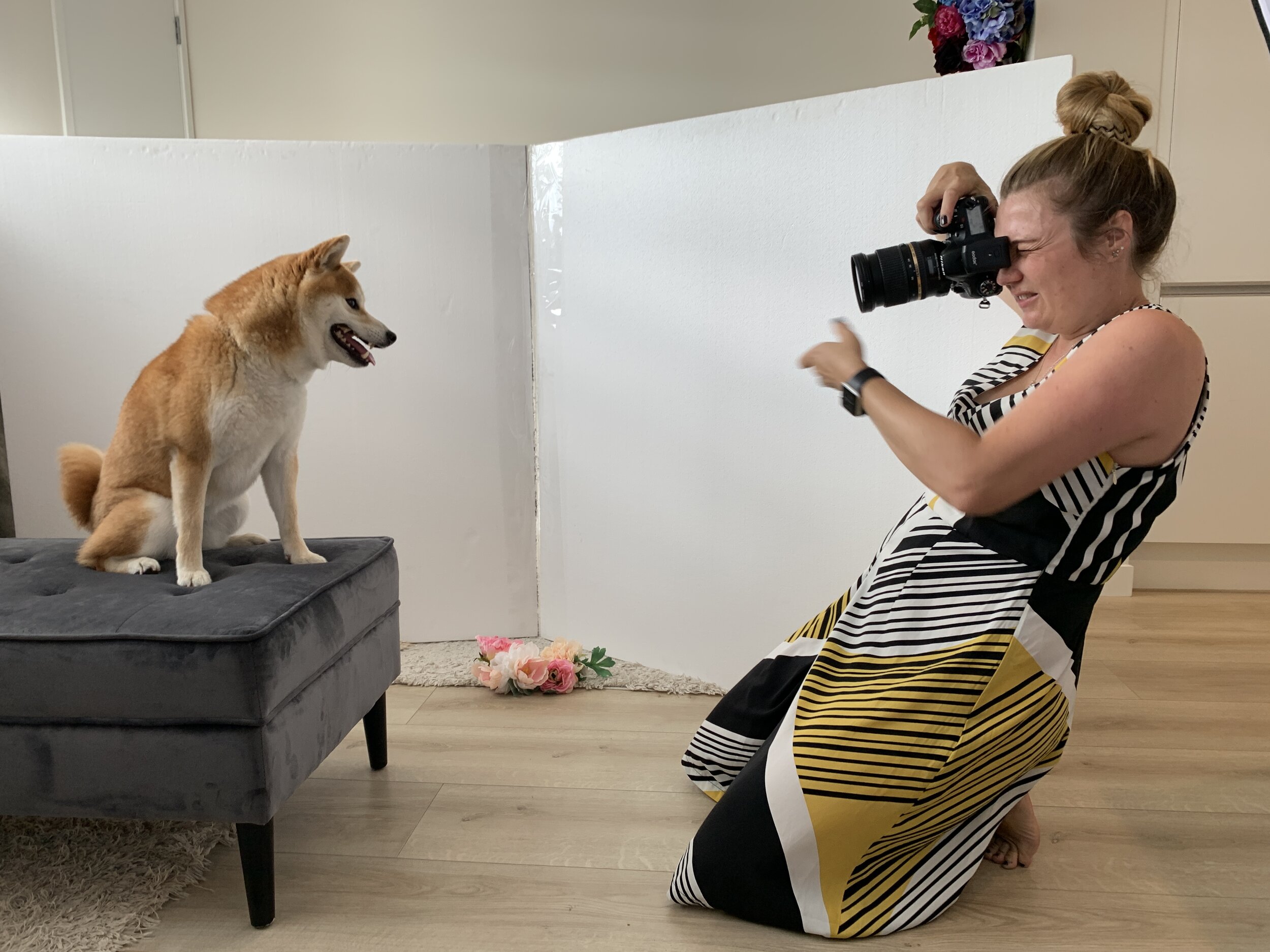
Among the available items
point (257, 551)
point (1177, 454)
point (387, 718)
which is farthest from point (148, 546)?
point (1177, 454)

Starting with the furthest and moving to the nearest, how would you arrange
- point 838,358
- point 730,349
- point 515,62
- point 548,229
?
point 515,62
point 548,229
point 730,349
point 838,358

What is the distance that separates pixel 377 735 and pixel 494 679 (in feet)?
1.26

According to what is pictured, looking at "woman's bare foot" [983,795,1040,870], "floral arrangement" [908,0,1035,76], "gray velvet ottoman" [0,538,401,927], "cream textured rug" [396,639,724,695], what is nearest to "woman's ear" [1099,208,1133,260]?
"woman's bare foot" [983,795,1040,870]

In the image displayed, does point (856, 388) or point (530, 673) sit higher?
point (856, 388)

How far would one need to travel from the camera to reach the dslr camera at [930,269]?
1095mm

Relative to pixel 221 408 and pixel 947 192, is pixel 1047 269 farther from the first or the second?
pixel 221 408

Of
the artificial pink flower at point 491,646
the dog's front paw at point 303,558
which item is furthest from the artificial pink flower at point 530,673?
the dog's front paw at point 303,558

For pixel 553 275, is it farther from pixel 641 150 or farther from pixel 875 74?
pixel 875 74

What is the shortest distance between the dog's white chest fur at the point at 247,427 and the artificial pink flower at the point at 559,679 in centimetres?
75

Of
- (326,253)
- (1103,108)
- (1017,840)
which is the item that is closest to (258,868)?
(326,253)

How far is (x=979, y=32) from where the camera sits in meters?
1.88

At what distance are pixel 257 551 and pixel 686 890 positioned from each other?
0.88 meters

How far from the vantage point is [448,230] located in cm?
208

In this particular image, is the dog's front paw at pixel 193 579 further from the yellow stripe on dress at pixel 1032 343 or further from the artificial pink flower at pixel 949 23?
the artificial pink flower at pixel 949 23
